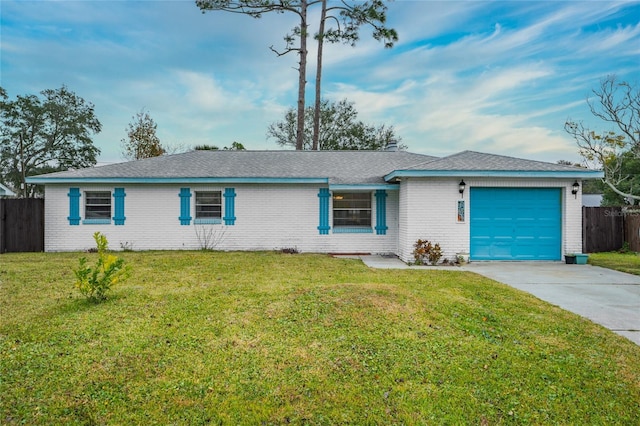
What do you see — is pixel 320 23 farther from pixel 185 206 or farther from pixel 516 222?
pixel 516 222

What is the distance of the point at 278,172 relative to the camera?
484 inches

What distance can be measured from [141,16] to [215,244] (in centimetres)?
852

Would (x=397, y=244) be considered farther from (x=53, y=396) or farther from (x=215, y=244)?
(x=53, y=396)

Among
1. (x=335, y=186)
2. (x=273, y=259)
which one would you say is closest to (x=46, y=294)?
(x=273, y=259)

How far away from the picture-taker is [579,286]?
694cm

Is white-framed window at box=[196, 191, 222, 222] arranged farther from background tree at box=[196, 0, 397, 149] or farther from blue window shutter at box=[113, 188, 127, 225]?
background tree at box=[196, 0, 397, 149]

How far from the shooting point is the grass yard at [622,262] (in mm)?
8859

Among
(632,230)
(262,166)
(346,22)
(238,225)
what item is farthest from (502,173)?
(346,22)

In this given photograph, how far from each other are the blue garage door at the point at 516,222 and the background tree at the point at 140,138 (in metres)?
22.6

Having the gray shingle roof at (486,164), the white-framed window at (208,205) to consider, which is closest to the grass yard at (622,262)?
the gray shingle roof at (486,164)

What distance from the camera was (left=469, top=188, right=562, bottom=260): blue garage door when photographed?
10117 mm

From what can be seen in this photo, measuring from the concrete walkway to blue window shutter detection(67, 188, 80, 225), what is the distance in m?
9.73

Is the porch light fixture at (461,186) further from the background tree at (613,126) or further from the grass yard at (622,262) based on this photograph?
the background tree at (613,126)

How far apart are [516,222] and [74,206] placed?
45.7ft
